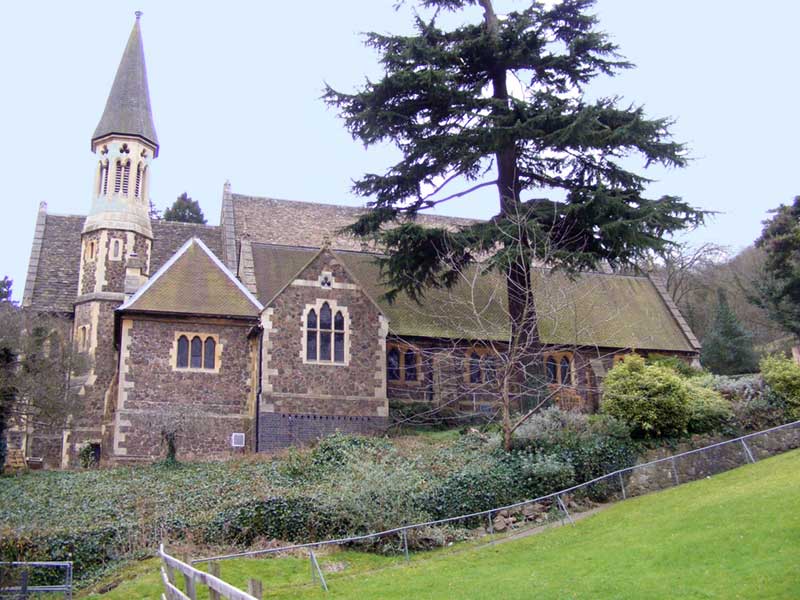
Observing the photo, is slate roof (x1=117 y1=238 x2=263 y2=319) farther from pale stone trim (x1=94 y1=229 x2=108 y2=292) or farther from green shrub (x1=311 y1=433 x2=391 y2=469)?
green shrub (x1=311 y1=433 x2=391 y2=469)

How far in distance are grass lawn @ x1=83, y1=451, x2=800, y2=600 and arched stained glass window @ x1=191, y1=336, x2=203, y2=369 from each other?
1220 centimetres

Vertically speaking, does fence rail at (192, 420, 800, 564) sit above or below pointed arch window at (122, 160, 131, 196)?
below

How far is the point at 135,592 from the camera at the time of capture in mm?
16594

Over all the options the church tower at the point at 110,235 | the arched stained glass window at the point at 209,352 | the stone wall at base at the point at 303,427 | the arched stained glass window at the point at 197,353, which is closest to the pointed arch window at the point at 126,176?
the church tower at the point at 110,235

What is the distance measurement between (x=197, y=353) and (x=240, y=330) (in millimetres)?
1650

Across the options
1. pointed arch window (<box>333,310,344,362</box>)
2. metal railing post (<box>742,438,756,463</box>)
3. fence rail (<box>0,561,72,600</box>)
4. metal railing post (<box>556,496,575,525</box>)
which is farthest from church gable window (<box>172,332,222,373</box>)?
metal railing post (<box>742,438,756,463</box>)

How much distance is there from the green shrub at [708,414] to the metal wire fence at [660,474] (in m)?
0.84

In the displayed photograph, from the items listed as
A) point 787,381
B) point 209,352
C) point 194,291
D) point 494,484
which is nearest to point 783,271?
point 787,381

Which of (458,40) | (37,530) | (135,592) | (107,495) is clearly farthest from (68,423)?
(458,40)

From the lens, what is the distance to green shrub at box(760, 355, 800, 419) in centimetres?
2587

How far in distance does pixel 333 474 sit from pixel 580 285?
21159 mm

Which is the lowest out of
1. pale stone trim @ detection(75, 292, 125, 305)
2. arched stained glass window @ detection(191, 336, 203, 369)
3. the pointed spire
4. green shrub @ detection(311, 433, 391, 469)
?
green shrub @ detection(311, 433, 391, 469)

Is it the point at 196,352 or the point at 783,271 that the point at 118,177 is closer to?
the point at 196,352

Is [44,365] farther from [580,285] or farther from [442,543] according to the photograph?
[580,285]
